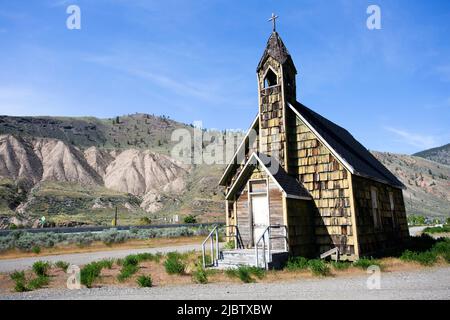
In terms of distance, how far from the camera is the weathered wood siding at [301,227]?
1514 centimetres

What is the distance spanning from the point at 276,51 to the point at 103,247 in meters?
20.7

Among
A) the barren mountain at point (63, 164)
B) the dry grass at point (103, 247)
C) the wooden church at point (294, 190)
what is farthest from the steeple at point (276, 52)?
the barren mountain at point (63, 164)

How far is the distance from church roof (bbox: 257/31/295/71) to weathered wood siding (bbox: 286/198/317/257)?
690 cm

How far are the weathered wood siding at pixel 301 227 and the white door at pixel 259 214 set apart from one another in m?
1.09

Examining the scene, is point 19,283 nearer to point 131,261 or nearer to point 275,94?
point 131,261

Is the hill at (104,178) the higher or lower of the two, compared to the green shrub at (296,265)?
higher

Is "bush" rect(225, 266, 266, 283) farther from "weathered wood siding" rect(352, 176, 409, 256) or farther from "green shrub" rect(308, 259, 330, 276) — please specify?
"weathered wood siding" rect(352, 176, 409, 256)

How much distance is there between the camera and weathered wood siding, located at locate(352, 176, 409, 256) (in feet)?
53.2

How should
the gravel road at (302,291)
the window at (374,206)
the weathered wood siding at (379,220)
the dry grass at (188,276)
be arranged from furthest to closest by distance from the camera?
1. the window at (374,206)
2. the weathered wood siding at (379,220)
3. the dry grass at (188,276)
4. the gravel road at (302,291)

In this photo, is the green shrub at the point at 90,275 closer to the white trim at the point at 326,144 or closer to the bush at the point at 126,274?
the bush at the point at 126,274

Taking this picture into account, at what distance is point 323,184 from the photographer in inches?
645
